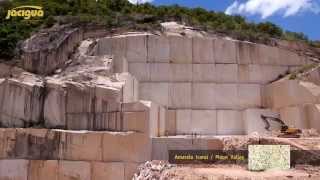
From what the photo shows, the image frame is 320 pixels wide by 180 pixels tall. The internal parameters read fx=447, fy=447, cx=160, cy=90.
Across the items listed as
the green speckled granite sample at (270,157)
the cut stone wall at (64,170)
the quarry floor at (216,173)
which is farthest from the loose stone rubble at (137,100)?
the green speckled granite sample at (270,157)

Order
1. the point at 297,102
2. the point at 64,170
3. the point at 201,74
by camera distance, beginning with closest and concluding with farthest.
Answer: the point at 64,170
the point at 297,102
the point at 201,74

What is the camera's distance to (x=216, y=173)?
1620 centimetres

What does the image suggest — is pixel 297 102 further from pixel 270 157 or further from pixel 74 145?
pixel 74 145

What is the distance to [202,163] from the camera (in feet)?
59.4

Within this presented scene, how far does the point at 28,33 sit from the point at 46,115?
877cm

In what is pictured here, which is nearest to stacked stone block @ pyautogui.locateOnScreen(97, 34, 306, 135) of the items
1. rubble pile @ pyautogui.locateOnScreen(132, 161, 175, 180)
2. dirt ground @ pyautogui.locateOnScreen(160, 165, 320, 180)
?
rubble pile @ pyautogui.locateOnScreen(132, 161, 175, 180)

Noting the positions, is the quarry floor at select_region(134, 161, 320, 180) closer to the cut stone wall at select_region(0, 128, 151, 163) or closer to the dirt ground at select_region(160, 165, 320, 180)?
the dirt ground at select_region(160, 165, 320, 180)

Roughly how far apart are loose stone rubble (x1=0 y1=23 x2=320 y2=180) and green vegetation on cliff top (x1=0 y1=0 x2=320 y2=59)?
129 centimetres

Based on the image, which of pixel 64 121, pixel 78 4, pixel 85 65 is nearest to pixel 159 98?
pixel 85 65

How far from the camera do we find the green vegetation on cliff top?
89.7 feet

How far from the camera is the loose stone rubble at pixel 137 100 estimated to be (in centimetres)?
1894

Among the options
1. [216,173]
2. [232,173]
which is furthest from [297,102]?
[216,173]

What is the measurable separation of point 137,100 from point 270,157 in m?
8.79

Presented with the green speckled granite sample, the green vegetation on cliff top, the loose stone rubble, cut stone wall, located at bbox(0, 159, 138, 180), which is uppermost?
the green vegetation on cliff top
